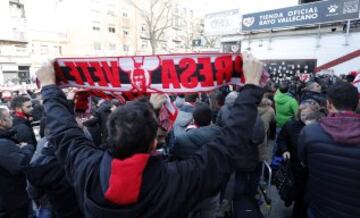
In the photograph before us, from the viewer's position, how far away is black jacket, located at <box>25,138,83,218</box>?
6.42 ft

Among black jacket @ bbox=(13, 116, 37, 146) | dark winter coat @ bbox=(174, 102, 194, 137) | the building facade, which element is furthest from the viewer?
the building facade

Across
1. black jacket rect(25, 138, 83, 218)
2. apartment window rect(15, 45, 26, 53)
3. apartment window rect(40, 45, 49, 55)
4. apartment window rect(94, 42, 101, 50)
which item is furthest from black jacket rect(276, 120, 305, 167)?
apartment window rect(94, 42, 101, 50)

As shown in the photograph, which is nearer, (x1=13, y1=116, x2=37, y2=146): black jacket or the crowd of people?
the crowd of people

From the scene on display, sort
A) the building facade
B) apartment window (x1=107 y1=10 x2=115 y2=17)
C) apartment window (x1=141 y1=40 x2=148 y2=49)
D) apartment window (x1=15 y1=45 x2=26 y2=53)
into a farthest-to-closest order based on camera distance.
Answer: apartment window (x1=141 y1=40 x2=148 y2=49) → apartment window (x1=107 y1=10 x2=115 y2=17) → apartment window (x1=15 y1=45 x2=26 y2=53) → the building facade

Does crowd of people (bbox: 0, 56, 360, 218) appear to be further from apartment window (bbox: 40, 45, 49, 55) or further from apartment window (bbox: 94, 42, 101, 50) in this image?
apartment window (bbox: 94, 42, 101, 50)

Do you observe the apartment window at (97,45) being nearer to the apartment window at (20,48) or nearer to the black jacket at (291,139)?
the apartment window at (20,48)

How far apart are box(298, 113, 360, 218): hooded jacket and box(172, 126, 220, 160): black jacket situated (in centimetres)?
102

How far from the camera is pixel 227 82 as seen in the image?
68.9 inches

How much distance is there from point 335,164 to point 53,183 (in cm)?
211

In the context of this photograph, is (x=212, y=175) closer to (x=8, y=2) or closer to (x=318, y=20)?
(x=318, y=20)

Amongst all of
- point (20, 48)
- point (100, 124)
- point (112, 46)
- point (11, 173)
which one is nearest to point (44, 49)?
point (20, 48)

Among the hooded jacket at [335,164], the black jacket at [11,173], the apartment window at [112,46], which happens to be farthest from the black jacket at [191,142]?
the apartment window at [112,46]

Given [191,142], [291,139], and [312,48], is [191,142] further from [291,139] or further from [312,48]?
[312,48]

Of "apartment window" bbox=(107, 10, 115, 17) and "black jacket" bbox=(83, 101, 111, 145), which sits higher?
"apartment window" bbox=(107, 10, 115, 17)
